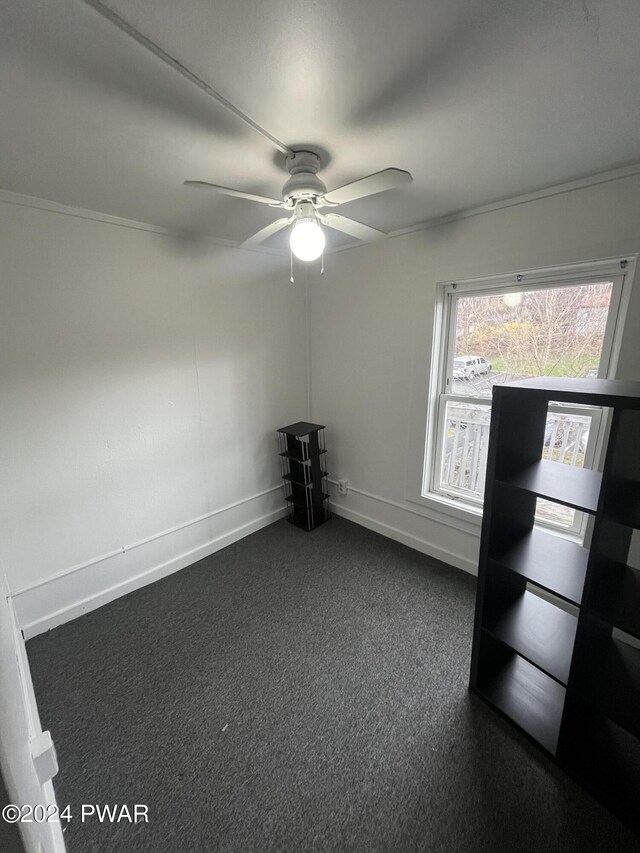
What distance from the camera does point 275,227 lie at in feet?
5.28

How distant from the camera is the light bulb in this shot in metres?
1.41

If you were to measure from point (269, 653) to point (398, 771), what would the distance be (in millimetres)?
784

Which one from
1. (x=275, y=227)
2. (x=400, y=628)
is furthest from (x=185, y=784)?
(x=275, y=227)

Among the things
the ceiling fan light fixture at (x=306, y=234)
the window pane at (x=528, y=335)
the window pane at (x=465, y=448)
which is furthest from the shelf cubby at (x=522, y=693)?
the ceiling fan light fixture at (x=306, y=234)

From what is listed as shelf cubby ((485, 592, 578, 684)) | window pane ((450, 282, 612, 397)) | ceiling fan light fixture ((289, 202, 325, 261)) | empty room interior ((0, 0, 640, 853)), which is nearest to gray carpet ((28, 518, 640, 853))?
empty room interior ((0, 0, 640, 853))

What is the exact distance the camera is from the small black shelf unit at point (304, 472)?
116 inches

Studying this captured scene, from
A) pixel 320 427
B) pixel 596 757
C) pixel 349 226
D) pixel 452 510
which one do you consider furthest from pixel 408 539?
pixel 349 226

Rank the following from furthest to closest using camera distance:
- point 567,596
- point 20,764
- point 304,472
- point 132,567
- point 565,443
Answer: point 304,472
point 132,567
point 565,443
point 567,596
point 20,764

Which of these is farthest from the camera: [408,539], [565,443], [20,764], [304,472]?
[304,472]

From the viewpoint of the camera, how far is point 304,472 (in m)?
2.95

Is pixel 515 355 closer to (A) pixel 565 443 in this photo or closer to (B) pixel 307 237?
(A) pixel 565 443

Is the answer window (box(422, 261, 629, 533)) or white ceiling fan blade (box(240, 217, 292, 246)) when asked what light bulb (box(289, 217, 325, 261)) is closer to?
white ceiling fan blade (box(240, 217, 292, 246))

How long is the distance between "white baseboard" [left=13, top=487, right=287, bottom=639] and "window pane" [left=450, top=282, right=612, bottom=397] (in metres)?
2.01

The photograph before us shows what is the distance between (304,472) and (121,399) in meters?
1.49
